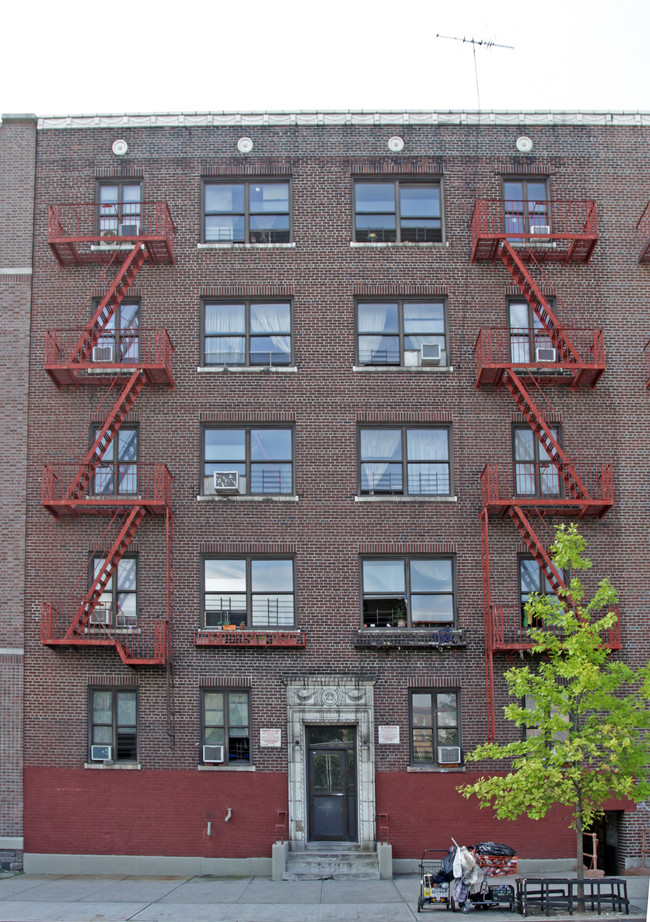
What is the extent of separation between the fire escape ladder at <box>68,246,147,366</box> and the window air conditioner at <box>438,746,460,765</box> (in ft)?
40.6

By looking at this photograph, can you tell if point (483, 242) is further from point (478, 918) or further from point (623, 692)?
point (478, 918)

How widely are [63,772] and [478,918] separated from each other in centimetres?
1023

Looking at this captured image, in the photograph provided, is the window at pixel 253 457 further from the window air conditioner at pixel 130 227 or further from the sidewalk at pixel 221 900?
the sidewalk at pixel 221 900

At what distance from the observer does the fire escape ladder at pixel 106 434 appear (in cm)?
2231

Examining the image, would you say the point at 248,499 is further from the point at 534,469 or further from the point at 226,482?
the point at 534,469

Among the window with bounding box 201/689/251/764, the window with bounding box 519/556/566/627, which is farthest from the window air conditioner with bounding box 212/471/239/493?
the window with bounding box 519/556/566/627

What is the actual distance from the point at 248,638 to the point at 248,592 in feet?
3.81

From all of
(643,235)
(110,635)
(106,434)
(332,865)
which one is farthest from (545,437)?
(110,635)

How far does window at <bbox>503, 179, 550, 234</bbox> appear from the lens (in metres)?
24.2

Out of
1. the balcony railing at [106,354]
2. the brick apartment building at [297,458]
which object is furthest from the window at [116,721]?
the balcony railing at [106,354]

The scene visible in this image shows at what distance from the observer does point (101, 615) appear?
2275 centimetres

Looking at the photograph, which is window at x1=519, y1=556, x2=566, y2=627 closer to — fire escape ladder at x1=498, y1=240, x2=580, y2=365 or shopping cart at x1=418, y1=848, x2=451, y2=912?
fire escape ladder at x1=498, y1=240, x2=580, y2=365

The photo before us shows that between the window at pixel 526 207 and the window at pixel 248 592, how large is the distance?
10148 mm

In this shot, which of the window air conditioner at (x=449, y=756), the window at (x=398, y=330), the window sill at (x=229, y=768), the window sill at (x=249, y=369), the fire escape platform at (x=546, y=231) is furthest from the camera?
the window at (x=398, y=330)
